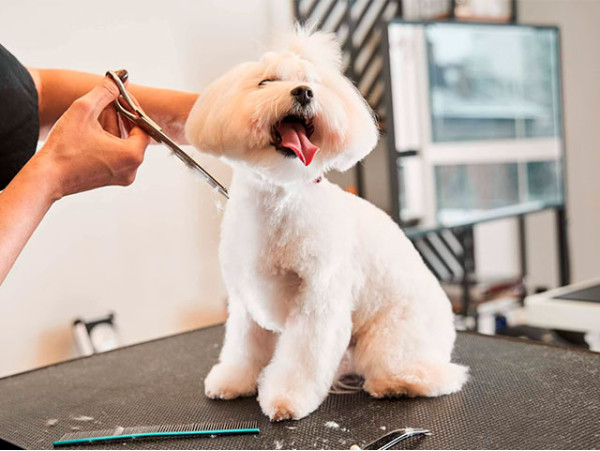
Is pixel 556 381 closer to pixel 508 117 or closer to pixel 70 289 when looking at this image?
pixel 70 289

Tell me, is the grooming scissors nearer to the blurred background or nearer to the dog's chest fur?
the dog's chest fur

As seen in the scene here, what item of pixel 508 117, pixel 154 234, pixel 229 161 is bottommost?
pixel 154 234

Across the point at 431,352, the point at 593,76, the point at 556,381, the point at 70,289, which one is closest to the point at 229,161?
the point at 431,352

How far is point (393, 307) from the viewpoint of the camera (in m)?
1.06

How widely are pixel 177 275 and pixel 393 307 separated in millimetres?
1724

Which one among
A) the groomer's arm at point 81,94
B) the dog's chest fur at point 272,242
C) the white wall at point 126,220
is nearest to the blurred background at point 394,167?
the white wall at point 126,220

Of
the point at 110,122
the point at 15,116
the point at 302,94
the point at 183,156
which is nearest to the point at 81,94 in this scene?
the point at 15,116

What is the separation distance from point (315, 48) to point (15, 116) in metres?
0.46

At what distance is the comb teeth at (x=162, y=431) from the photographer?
0.90 metres

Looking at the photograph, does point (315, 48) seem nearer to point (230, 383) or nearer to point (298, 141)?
point (298, 141)

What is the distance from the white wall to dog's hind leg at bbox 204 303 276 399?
3.07ft

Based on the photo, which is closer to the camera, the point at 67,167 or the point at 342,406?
the point at 67,167

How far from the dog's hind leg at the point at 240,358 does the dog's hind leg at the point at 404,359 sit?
155 millimetres

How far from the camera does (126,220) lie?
248 cm
